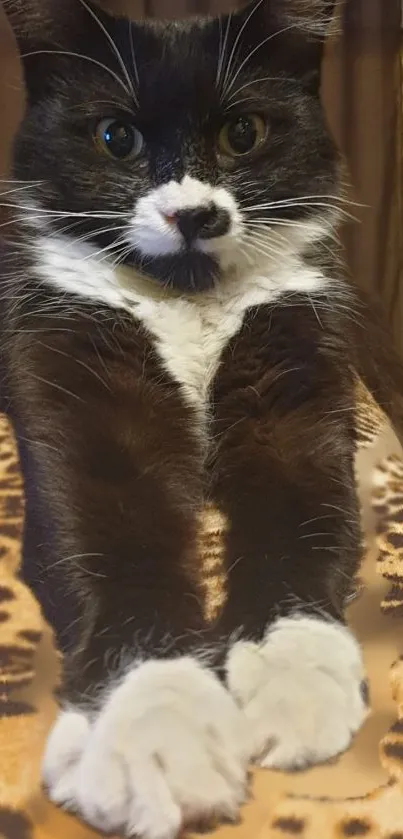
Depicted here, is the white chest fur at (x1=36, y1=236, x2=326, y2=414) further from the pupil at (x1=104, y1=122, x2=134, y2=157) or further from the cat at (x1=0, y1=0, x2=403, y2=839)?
the pupil at (x1=104, y1=122, x2=134, y2=157)

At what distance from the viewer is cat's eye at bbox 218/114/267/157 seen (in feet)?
3.64

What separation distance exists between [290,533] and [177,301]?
39cm

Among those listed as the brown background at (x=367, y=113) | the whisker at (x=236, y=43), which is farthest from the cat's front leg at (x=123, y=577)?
the brown background at (x=367, y=113)

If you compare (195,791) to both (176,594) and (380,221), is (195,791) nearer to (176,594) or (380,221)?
(176,594)

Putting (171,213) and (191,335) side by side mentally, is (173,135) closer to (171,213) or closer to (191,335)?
(171,213)

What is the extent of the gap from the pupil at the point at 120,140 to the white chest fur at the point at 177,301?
140mm

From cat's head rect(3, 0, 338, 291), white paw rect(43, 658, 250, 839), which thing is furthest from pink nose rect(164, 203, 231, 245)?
white paw rect(43, 658, 250, 839)

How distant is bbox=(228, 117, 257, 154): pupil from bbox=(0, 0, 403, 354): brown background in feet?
3.20

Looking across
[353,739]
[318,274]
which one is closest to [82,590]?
[353,739]

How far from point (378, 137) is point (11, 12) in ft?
4.19

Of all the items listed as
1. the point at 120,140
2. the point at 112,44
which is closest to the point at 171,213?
the point at 120,140

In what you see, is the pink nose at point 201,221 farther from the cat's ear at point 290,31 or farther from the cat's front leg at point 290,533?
the cat's ear at point 290,31

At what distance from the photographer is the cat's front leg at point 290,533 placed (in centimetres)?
77

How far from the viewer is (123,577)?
85 centimetres
